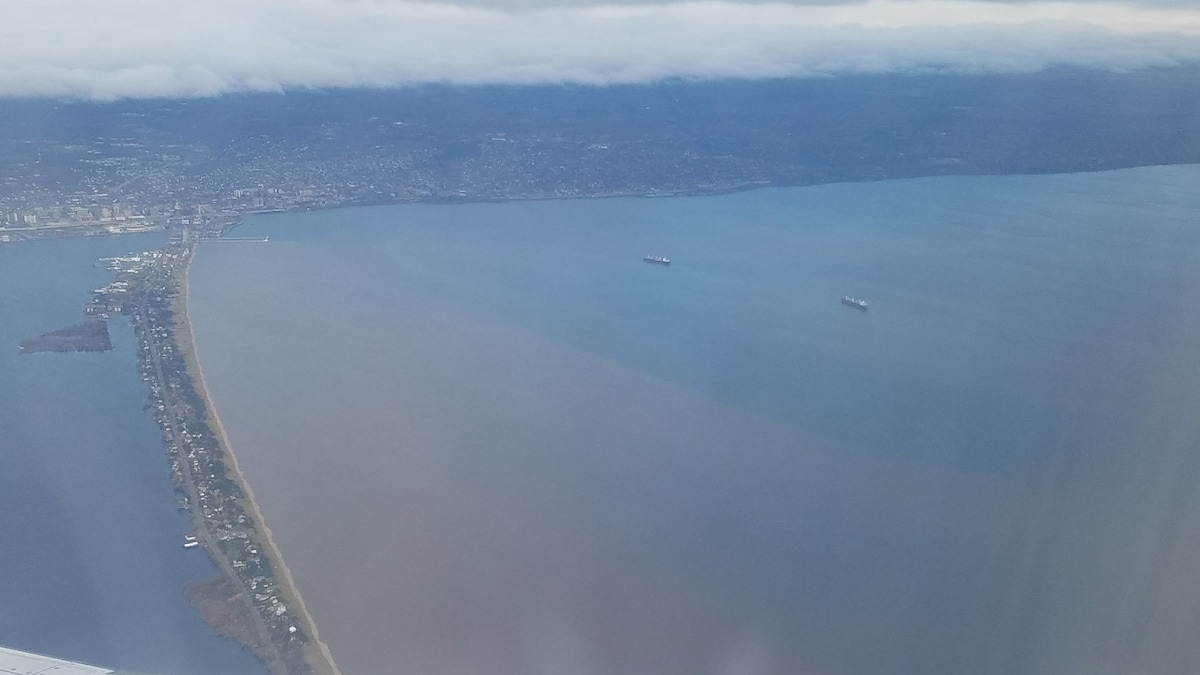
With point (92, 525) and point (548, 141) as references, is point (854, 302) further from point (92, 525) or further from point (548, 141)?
point (548, 141)

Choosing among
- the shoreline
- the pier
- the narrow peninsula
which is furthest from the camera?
the pier

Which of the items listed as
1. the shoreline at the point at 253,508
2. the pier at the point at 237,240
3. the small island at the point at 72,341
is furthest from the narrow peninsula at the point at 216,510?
the pier at the point at 237,240

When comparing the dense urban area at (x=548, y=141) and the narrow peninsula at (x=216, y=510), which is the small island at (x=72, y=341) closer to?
the narrow peninsula at (x=216, y=510)

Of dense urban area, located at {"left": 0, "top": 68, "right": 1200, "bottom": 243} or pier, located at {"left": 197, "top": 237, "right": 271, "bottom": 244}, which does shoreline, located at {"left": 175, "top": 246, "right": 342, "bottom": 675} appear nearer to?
pier, located at {"left": 197, "top": 237, "right": 271, "bottom": 244}

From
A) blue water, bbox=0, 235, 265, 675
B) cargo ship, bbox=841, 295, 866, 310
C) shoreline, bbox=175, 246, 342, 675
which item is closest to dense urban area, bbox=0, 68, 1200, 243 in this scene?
cargo ship, bbox=841, 295, 866, 310

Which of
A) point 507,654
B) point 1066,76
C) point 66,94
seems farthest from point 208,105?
point 507,654

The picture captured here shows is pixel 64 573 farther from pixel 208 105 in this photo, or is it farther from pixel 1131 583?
pixel 208 105
